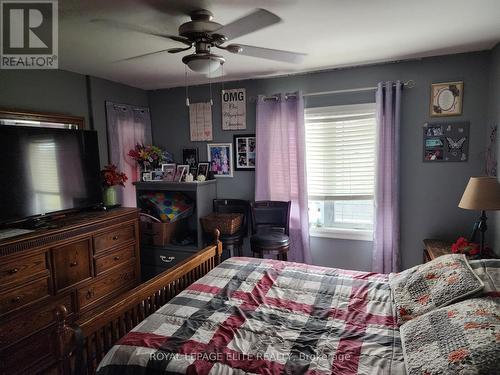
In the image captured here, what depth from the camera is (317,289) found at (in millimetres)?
1907

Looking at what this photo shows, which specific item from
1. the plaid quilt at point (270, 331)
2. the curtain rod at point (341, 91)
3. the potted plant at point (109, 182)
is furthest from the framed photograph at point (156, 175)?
the plaid quilt at point (270, 331)

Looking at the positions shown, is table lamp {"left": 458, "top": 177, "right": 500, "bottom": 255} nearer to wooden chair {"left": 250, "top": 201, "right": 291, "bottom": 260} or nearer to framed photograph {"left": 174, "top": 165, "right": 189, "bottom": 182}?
wooden chair {"left": 250, "top": 201, "right": 291, "bottom": 260}

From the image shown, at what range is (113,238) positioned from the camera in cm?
297

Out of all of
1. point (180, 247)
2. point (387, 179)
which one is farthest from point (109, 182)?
point (387, 179)

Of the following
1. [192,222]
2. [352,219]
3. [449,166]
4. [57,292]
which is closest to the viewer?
[57,292]

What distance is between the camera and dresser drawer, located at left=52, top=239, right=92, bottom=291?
243 centimetres

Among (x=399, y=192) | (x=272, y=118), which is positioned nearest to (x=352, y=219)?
(x=399, y=192)

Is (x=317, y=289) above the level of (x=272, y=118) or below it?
below

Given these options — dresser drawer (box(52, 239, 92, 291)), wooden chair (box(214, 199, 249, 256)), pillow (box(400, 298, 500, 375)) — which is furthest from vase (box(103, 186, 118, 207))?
pillow (box(400, 298, 500, 375))

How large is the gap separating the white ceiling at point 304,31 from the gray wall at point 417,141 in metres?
0.16

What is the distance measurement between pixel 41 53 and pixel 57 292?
1.90 metres

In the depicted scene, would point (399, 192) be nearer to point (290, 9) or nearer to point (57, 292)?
point (290, 9)

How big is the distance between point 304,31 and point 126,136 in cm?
248

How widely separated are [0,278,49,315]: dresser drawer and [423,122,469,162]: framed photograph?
11.5 ft
